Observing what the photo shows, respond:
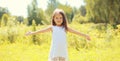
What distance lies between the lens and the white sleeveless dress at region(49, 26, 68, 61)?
4.32m

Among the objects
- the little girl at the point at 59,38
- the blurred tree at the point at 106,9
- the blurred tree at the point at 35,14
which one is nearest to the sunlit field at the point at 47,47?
the little girl at the point at 59,38

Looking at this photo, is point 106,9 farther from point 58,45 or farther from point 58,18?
point 58,45

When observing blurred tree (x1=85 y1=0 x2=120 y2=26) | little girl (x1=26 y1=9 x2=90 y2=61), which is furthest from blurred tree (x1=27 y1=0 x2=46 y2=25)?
little girl (x1=26 y1=9 x2=90 y2=61)

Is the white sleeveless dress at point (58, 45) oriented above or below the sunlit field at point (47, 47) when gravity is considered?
above

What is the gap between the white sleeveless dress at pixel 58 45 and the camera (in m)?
4.32

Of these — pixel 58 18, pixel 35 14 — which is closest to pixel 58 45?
pixel 58 18

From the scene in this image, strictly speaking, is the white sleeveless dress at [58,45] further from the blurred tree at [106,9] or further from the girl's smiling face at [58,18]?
the blurred tree at [106,9]

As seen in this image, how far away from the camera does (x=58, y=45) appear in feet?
14.2

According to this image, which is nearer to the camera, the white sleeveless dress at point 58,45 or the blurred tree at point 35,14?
the white sleeveless dress at point 58,45

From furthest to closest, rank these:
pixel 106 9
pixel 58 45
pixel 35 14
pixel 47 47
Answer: pixel 35 14
pixel 106 9
pixel 47 47
pixel 58 45

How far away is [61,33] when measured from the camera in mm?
4426

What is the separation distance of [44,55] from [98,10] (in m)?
15.5

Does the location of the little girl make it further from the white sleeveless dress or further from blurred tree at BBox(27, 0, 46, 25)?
blurred tree at BBox(27, 0, 46, 25)

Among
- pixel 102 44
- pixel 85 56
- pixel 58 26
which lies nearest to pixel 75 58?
pixel 85 56
